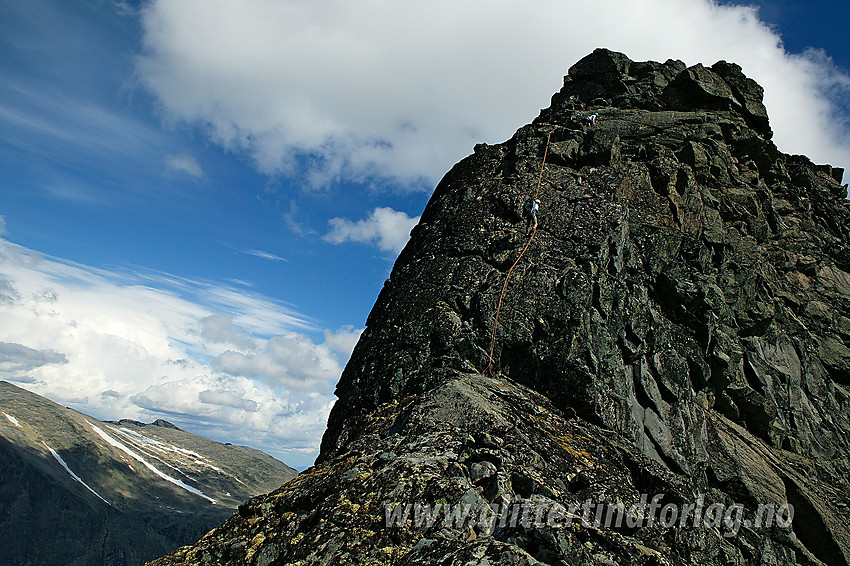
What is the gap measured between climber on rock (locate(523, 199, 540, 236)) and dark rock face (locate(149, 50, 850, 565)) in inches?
18.7

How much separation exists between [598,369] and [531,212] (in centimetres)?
753

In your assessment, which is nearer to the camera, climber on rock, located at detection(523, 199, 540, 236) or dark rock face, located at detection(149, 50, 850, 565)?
dark rock face, located at detection(149, 50, 850, 565)

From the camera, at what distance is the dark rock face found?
11.8 metres

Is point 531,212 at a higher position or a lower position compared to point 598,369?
higher

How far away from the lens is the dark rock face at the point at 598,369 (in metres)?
11.8

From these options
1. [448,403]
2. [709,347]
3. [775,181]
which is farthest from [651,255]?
[775,181]

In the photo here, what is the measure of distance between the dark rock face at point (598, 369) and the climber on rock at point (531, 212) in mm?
475

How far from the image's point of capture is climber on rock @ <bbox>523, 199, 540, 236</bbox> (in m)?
23.2

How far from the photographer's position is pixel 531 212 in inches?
919

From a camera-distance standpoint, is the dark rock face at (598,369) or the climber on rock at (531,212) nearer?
the dark rock face at (598,369)

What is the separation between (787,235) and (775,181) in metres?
6.77

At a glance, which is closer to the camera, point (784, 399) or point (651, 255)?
point (651, 255)

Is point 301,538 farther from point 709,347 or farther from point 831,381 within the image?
point 831,381

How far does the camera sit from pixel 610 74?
4028 cm
